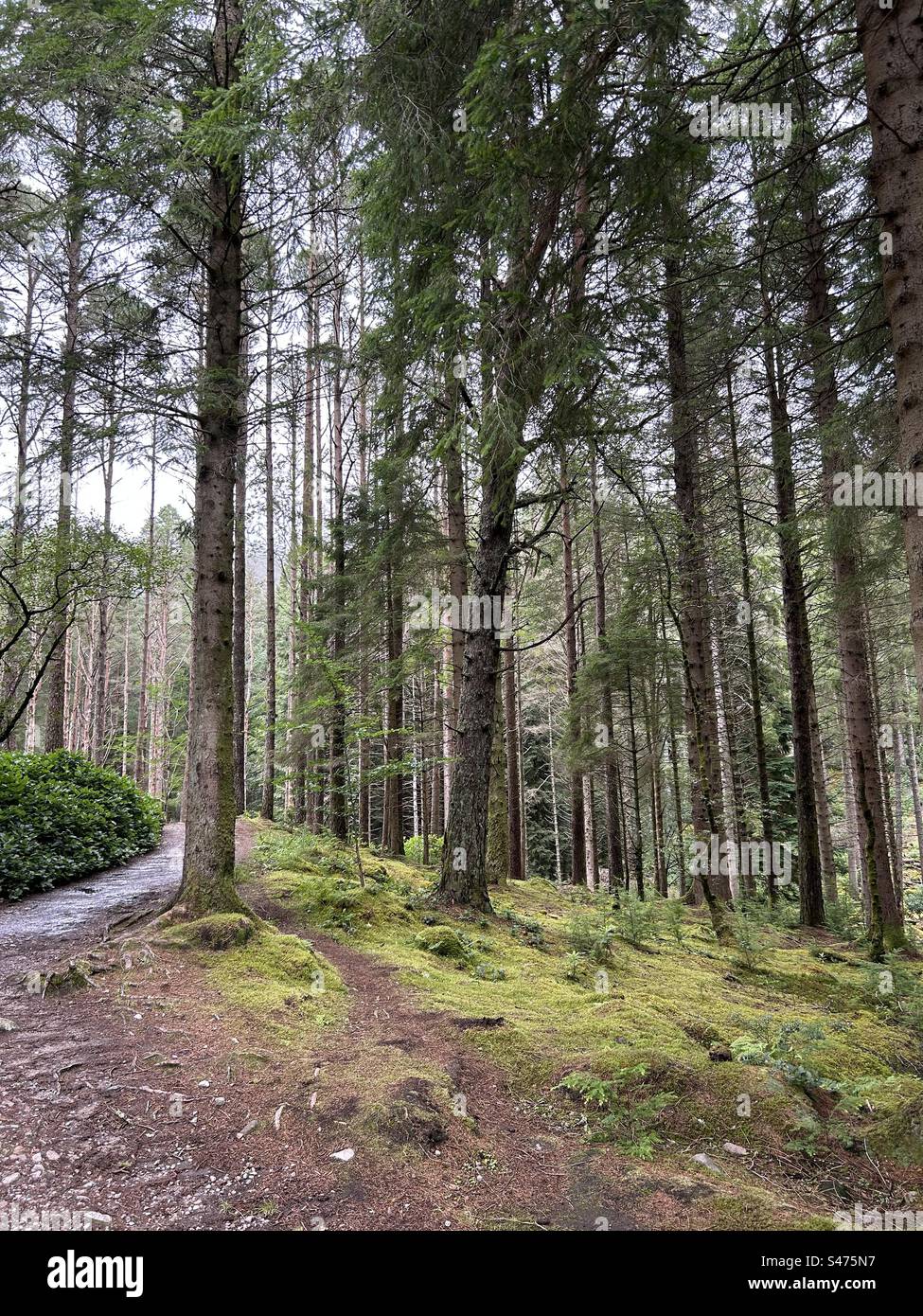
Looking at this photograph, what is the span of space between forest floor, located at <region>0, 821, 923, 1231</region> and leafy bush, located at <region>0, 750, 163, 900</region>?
3360 millimetres

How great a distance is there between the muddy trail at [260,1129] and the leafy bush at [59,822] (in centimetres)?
468

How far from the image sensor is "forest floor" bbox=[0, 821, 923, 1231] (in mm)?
2580

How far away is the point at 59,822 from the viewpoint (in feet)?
32.3

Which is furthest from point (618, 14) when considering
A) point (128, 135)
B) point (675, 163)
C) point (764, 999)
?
point (764, 999)

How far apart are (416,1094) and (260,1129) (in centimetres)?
77

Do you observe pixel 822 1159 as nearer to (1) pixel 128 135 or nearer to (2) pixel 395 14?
(2) pixel 395 14

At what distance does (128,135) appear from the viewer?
620 centimetres

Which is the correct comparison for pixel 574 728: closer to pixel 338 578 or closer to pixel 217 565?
pixel 338 578

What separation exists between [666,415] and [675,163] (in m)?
8.26

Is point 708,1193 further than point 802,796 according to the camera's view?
No

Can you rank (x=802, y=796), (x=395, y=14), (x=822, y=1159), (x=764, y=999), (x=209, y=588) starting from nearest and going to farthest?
(x=822, y=1159)
(x=395, y=14)
(x=764, y=999)
(x=209, y=588)
(x=802, y=796)

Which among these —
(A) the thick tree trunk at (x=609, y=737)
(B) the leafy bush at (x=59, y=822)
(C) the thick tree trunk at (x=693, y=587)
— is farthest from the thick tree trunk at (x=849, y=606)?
(B) the leafy bush at (x=59, y=822)

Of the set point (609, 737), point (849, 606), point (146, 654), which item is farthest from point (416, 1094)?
point (146, 654)

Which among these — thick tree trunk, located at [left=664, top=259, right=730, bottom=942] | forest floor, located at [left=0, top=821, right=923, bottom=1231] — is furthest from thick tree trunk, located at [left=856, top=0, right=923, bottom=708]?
thick tree trunk, located at [left=664, top=259, right=730, bottom=942]
